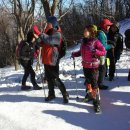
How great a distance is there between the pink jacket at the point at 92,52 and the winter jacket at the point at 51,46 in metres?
0.64

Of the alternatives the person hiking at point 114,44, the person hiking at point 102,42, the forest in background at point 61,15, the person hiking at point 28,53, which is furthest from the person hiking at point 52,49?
the forest in background at point 61,15

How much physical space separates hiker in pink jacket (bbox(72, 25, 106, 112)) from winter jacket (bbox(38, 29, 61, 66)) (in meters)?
0.63

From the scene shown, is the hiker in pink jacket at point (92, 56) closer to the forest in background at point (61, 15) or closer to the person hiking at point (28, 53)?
the person hiking at point (28, 53)

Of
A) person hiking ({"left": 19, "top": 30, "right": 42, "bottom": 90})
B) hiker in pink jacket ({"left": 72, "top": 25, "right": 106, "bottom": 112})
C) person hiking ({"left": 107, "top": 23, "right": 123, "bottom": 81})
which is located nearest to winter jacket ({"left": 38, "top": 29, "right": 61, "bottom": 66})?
hiker in pink jacket ({"left": 72, "top": 25, "right": 106, "bottom": 112})

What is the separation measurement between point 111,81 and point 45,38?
320 cm

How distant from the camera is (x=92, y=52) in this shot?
7.65m

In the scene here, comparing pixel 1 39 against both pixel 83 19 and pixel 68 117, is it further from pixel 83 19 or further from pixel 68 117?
pixel 68 117

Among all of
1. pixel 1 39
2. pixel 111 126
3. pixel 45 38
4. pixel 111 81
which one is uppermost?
pixel 1 39

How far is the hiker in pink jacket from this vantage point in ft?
24.9

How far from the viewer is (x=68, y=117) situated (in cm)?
739

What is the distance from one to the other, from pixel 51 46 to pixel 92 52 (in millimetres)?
976

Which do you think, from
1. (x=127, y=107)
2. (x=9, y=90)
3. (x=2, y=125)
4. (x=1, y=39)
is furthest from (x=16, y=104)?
(x=1, y=39)

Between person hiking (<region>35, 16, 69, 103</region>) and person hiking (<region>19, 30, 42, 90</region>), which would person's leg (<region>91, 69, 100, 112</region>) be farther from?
person hiking (<region>19, 30, 42, 90</region>)

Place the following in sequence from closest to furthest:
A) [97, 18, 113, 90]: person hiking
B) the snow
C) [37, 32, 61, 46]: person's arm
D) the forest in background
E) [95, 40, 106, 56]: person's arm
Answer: the snow, [95, 40, 106, 56]: person's arm, [37, 32, 61, 46]: person's arm, [97, 18, 113, 90]: person hiking, the forest in background
